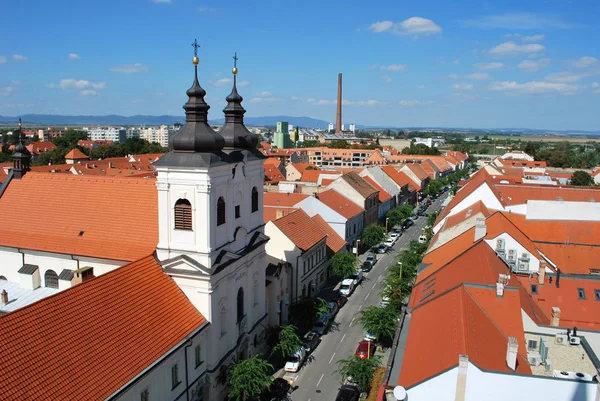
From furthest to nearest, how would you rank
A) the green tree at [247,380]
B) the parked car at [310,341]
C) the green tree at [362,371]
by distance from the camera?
the parked car at [310,341], the green tree at [362,371], the green tree at [247,380]

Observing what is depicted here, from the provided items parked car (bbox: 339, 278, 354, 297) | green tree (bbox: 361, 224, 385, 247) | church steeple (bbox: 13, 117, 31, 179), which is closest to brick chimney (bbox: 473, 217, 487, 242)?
parked car (bbox: 339, 278, 354, 297)

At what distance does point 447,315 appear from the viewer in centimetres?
2398

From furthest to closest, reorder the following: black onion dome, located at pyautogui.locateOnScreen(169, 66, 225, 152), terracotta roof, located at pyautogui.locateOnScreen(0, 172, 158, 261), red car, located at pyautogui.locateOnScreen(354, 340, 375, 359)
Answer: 1. red car, located at pyautogui.locateOnScreen(354, 340, 375, 359)
2. terracotta roof, located at pyautogui.locateOnScreen(0, 172, 158, 261)
3. black onion dome, located at pyautogui.locateOnScreen(169, 66, 225, 152)

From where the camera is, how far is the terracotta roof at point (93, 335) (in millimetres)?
17641

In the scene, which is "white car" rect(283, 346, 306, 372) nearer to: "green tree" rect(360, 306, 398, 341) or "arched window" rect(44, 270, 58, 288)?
"green tree" rect(360, 306, 398, 341)

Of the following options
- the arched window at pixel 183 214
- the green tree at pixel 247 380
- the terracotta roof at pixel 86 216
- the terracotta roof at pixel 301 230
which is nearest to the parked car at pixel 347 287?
the terracotta roof at pixel 301 230

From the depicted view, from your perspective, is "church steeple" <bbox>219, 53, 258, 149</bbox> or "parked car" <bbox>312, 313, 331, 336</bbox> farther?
"parked car" <bbox>312, 313, 331, 336</bbox>

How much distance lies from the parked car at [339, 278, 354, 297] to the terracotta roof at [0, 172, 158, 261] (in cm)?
2238

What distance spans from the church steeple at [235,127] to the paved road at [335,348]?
15157mm

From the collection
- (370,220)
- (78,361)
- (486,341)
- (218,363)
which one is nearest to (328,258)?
(370,220)

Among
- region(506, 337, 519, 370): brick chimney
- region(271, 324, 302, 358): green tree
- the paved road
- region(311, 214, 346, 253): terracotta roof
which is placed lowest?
the paved road

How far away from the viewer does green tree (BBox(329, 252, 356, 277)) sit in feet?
157

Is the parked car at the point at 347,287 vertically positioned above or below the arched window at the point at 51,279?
below

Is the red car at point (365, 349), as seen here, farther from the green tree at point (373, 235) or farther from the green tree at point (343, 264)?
the green tree at point (373, 235)
